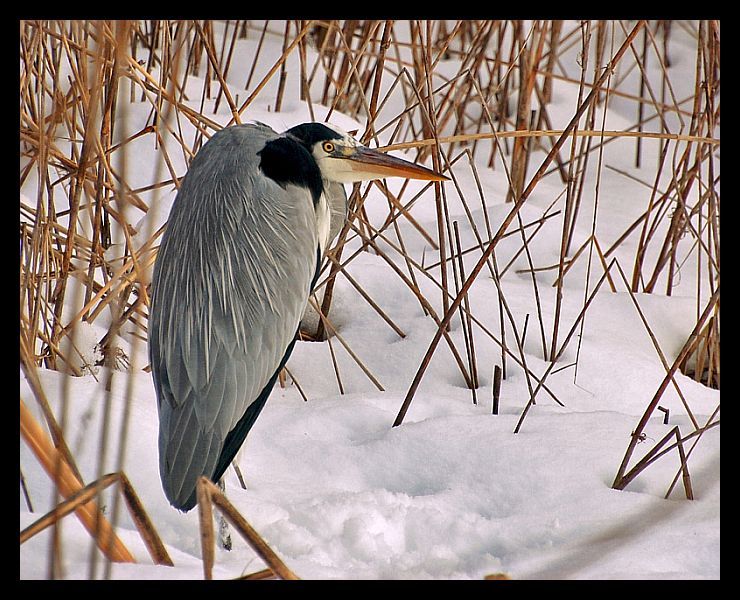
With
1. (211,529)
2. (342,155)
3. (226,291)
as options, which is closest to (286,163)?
(342,155)

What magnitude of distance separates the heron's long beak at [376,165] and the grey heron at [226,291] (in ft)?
0.08

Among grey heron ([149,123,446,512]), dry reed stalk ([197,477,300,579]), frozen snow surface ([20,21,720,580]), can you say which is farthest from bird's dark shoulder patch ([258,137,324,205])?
dry reed stalk ([197,477,300,579])

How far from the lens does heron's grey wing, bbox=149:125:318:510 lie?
136 cm

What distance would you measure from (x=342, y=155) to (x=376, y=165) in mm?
66

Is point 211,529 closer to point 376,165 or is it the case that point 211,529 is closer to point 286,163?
point 286,163

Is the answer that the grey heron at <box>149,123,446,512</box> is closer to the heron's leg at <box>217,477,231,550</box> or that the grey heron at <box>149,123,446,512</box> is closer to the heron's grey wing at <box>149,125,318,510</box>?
the heron's grey wing at <box>149,125,318,510</box>

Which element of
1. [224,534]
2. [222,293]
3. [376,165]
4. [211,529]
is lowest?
[224,534]

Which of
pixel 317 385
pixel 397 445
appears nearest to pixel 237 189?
pixel 397 445

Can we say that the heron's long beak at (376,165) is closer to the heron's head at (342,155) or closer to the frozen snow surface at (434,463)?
the heron's head at (342,155)

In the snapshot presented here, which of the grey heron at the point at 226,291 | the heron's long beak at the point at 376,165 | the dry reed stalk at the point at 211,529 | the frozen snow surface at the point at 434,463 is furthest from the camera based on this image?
the heron's long beak at the point at 376,165

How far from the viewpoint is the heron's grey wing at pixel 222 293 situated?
1.36 meters

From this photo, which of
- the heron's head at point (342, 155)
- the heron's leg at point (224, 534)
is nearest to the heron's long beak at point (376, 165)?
the heron's head at point (342, 155)

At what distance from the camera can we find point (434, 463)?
1617mm

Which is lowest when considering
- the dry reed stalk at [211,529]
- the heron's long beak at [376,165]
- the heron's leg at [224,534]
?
the heron's leg at [224,534]
